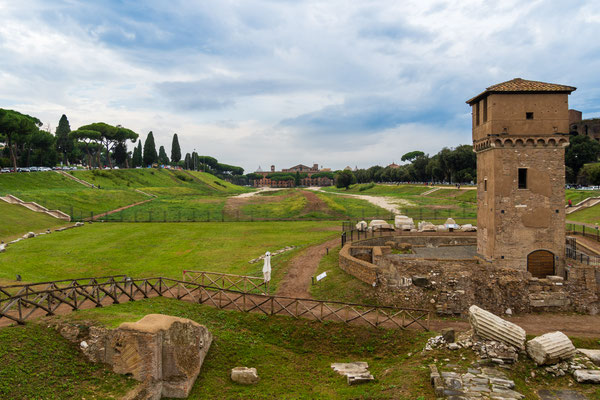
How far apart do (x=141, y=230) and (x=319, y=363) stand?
3203cm

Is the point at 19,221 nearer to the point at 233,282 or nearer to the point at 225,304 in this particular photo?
the point at 233,282

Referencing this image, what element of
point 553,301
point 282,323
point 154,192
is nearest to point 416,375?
point 282,323

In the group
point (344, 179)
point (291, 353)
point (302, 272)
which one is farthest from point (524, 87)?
point (344, 179)

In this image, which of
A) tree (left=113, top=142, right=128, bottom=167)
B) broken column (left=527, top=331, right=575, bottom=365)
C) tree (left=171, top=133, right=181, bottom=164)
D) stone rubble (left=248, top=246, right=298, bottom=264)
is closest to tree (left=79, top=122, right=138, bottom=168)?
tree (left=113, top=142, right=128, bottom=167)

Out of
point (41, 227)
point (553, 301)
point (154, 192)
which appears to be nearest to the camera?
point (553, 301)

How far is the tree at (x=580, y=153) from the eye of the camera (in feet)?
220

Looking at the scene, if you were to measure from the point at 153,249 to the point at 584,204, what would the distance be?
171 feet

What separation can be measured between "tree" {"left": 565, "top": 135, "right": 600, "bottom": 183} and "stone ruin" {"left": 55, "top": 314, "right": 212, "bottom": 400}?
79417 mm

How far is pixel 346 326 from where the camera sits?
15617 millimetres

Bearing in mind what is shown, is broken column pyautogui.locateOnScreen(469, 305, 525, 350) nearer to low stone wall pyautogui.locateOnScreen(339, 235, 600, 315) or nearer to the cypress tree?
low stone wall pyautogui.locateOnScreen(339, 235, 600, 315)

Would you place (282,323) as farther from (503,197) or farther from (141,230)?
(141,230)

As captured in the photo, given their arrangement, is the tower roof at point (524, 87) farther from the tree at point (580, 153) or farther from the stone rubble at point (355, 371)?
the tree at point (580, 153)

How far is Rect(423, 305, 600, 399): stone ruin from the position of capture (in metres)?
10.1

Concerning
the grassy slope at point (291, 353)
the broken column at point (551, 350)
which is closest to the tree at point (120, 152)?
the grassy slope at point (291, 353)
